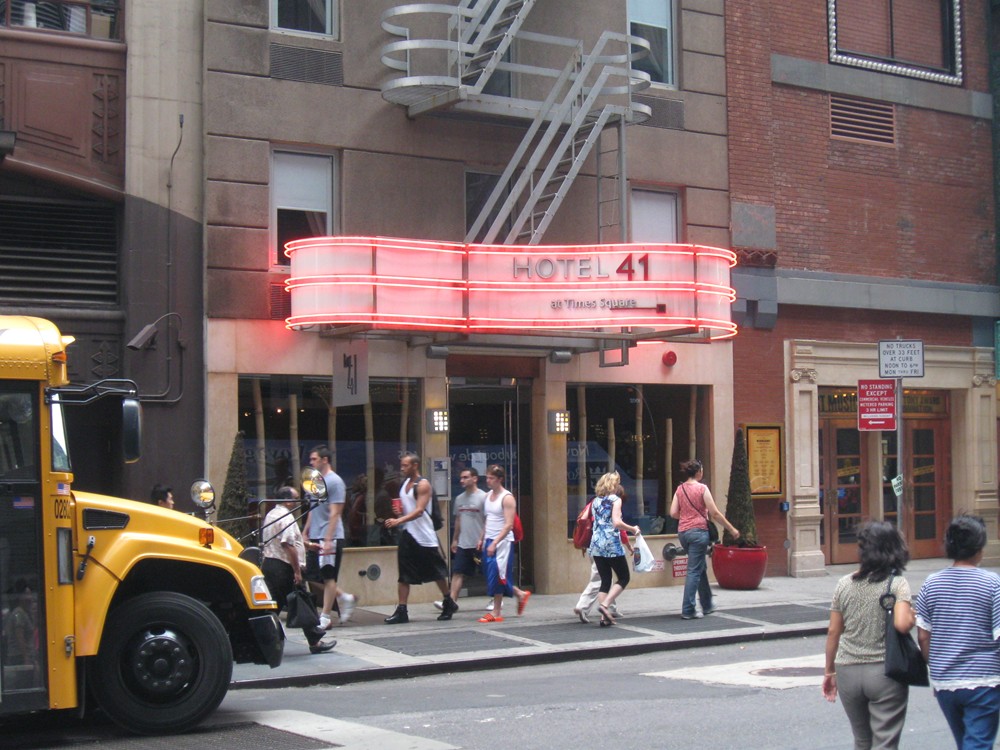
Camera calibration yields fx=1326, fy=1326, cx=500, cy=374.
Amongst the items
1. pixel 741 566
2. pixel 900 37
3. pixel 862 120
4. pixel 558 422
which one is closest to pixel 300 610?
pixel 558 422

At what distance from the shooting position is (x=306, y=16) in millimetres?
16781

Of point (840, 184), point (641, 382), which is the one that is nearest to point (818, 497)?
point (641, 382)

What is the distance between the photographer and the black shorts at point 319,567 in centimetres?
1414

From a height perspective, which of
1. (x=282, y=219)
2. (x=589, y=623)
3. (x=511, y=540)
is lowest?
(x=589, y=623)

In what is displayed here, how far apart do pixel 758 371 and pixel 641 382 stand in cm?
207

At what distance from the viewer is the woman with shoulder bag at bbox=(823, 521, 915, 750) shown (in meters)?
6.39

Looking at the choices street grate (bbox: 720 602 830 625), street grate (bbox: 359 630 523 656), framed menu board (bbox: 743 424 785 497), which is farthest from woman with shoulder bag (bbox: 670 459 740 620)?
framed menu board (bbox: 743 424 785 497)

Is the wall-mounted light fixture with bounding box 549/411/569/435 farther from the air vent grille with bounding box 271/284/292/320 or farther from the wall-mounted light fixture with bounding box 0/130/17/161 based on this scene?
the wall-mounted light fixture with bounding box 0/130/17/161

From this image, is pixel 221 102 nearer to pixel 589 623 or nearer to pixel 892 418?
pixel 589 623

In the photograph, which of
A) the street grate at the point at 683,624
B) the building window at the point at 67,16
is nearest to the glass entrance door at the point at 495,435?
the street grate at the point at 683,624

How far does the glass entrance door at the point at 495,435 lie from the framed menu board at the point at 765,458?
348 cm

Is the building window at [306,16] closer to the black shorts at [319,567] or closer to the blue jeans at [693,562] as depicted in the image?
the black shorts at [319,567]

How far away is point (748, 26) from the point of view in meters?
19.9

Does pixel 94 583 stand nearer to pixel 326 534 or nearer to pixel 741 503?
pixel 326 534
